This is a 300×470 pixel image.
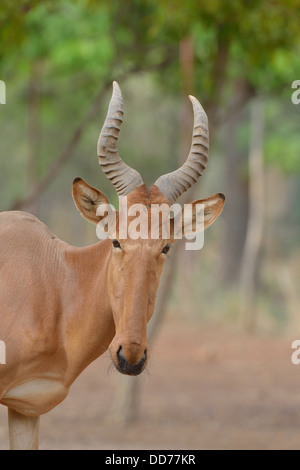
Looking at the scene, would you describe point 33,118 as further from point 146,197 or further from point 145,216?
point 145,216

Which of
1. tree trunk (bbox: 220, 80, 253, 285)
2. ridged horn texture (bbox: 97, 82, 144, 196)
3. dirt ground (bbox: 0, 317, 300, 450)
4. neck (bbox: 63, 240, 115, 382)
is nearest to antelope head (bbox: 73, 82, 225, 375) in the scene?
ridged horn texture (bbox: 97, 82, 144, 196)

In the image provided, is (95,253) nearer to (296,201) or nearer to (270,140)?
(270,140)

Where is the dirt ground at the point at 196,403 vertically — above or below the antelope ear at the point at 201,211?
above

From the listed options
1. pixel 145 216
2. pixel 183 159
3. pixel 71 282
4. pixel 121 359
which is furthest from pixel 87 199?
pixel 183 159

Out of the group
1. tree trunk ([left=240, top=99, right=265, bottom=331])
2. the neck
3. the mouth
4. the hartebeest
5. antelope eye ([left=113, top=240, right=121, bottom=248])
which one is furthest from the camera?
tree trunk ([left=240, top=99, right=265, bottom=331])

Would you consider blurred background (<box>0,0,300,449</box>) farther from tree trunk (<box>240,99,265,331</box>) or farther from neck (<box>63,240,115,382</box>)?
neck (<box>63,240,115,382</box>)

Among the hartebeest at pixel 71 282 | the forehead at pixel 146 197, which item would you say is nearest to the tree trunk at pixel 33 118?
the hartebeest at pixel 71 282

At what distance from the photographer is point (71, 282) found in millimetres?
7020

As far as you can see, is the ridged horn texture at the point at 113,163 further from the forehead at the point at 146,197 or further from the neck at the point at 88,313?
the neck at the point at 88,313

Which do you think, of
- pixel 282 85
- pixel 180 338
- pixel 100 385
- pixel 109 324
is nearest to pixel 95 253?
pixel 109 324

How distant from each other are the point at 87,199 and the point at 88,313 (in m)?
0.91

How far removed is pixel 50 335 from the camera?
6730mm

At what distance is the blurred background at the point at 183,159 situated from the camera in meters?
12.1

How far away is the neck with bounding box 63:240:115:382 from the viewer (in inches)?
269
